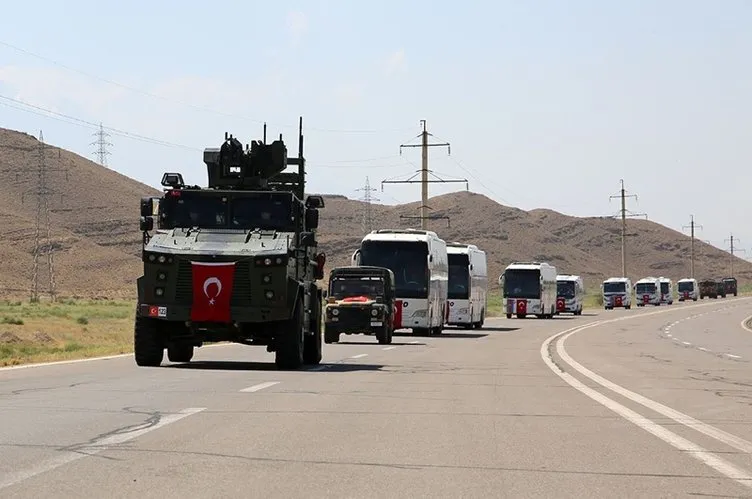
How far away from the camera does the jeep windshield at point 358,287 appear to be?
40625mm

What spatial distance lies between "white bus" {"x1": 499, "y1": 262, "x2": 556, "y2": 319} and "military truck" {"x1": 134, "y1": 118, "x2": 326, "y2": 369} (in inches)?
1965

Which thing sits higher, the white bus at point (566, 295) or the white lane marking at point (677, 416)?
the white bus at point (566, 295)

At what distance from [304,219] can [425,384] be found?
4944 mm

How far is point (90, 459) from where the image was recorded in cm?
997

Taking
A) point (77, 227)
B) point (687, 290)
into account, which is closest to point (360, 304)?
point (77, 227)

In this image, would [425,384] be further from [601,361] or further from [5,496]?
[5,496]

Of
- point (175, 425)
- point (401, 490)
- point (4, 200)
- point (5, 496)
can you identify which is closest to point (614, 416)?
point (175, 425)

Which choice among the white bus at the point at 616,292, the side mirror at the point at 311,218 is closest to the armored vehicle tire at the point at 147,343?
the side mirror at the point at 311,218

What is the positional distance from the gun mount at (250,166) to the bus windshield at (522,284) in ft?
164

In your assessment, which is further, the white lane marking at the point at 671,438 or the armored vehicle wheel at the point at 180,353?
the armored vehicle wheel at the point at 180,353

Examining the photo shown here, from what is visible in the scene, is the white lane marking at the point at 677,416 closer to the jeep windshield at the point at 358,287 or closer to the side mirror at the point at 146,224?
the side mirror at the point at 146,224

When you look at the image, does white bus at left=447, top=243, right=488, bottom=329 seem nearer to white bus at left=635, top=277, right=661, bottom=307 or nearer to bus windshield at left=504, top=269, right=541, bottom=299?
bus windshield at left=504, top=269, right=541, bottom=299

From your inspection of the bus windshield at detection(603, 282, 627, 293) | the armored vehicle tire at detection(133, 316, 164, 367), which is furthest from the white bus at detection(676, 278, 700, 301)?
the armored vehicle tire at detection(133, 316, 164, 367)

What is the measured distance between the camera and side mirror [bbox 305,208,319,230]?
23234 millimetres
